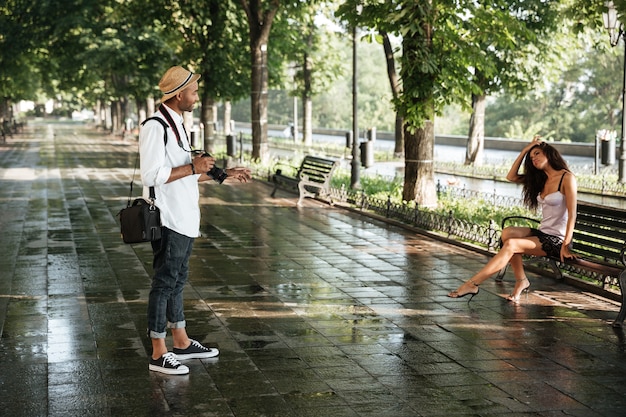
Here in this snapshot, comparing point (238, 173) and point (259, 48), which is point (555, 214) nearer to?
point (238, 173)

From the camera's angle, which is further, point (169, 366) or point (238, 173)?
point (238, 173)

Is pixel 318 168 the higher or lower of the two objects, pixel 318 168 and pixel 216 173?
the lower

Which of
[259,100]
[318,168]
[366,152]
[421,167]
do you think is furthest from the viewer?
[259,100]

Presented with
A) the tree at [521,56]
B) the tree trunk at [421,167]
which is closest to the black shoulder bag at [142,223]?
the tree trunk at [421,167]

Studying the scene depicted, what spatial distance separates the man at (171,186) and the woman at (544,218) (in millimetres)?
3075

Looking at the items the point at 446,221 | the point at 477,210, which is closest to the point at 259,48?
the point at 477,210

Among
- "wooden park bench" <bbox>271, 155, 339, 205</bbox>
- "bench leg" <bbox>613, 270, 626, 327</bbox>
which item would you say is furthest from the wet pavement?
"wooden park bench" <bbox>271, 155, 339, 205</bbox>

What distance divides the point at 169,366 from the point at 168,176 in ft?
4.09

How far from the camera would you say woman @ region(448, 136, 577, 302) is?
8336mm

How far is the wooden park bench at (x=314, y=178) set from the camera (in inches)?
687

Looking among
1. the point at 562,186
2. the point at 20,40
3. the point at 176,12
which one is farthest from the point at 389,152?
the point at 562,186

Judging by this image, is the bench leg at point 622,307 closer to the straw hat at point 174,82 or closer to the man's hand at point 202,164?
the man's hand at point 202,164

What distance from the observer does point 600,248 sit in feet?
28.4

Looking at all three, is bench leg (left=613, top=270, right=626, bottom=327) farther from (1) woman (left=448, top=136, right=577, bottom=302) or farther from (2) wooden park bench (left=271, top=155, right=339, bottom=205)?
(2) wooden park bench (left=271, top=155, right=339, bottom=205)
